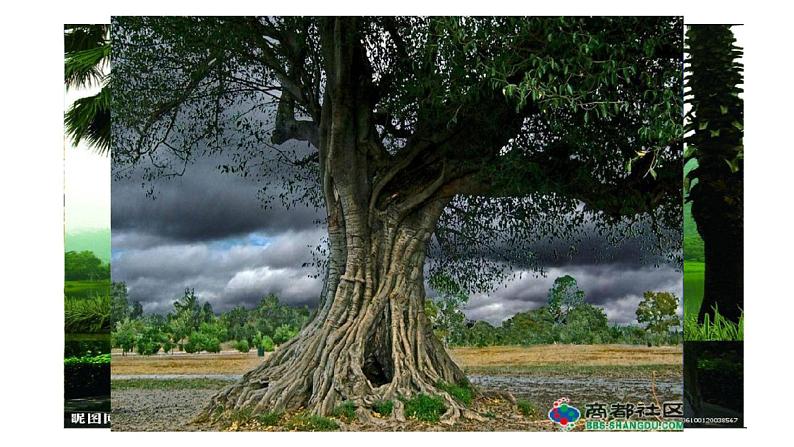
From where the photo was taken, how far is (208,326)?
10.0 m

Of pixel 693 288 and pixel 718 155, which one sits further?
pixel 693 288

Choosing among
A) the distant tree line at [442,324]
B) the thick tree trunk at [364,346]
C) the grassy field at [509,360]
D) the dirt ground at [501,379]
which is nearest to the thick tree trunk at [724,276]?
the dirt ground at [501,379]

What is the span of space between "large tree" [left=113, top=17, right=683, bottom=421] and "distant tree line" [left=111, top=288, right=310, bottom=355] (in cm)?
84

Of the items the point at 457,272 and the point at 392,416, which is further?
the point at 457,272

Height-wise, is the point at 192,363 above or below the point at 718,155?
below

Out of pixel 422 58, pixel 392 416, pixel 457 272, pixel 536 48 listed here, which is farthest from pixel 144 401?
pixel 536 48

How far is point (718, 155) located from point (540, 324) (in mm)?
2740

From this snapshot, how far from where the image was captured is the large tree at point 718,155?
27.5 feet

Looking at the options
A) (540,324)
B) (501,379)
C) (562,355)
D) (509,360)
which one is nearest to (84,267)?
(501,379)

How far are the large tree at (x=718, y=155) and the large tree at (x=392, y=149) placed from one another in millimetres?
371

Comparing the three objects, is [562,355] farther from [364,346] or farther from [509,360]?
[364,346]

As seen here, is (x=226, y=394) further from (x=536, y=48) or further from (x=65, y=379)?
(x=536, y=48)

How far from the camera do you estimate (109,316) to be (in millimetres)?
9047

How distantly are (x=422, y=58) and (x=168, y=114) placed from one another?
307cm
